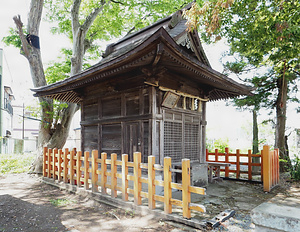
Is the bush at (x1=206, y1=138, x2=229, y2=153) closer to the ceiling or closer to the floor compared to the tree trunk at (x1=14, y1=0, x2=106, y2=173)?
closer to the floor

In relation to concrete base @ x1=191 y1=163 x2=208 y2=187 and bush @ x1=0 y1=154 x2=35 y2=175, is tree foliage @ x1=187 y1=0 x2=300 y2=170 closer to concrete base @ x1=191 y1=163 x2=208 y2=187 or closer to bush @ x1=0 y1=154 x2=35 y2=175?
concrete base @ x1=191 y1=163 x2=208 y2=187

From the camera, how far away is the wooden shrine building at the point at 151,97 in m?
5.80

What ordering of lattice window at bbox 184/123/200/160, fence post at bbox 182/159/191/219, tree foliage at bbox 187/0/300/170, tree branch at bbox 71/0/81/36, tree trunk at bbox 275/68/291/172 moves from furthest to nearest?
tree branch at bbox 71/0/81/36 < tree trunk at bbox 275/68/291/172 < lattice window at bbox 184/123/200/160 < tree foliage at bbox 187/0/300/170 < fence post at bbox 182/159/191/219

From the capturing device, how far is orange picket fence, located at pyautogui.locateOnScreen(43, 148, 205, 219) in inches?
160

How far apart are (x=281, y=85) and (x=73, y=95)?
9877 millimetres

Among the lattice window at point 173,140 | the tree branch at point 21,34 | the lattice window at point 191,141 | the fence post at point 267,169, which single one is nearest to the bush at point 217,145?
the lattice window at point 191,141

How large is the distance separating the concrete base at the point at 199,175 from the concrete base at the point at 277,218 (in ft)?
17.9

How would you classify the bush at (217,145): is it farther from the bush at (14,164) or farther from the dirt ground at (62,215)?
the dirt ground at (62,215)

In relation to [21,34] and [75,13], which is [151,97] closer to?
[21,34]

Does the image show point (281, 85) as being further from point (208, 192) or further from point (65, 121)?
point (65, 121)

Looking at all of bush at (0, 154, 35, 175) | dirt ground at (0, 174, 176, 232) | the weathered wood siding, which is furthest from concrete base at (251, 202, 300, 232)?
bush at (0, 154, 35, 175)

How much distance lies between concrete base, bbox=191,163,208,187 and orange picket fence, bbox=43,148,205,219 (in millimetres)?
1665

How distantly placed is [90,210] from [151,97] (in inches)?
131

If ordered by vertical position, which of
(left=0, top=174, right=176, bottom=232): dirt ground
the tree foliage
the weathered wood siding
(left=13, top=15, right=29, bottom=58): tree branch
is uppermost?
(left=13, top=15, right=29, bottom=58): tree branch
